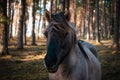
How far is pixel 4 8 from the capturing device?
2169cm

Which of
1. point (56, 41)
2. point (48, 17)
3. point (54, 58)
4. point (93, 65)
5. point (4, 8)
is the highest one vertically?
point (4, 8)

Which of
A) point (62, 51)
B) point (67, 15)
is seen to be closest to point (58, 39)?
point (62, 51)

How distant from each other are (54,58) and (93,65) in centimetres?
217

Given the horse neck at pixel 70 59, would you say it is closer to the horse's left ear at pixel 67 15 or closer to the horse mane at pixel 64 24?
the horse mane at pixel 64 24

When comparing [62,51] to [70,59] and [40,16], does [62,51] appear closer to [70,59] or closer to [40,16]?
[70,59]

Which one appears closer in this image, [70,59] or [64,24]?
[64,24]

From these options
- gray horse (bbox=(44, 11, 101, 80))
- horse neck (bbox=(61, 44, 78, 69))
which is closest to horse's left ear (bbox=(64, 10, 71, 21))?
gray horse (bbox=(44, 11, 101, 80))

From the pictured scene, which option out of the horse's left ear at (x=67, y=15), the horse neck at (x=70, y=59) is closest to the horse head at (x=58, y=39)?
the horse's left ear at (x=67, y=15)

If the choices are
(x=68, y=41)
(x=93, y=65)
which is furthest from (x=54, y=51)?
(x=93, y=65)

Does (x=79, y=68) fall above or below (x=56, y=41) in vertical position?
below

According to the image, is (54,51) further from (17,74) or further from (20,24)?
(20,24)

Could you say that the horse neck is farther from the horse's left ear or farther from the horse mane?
the horse's left ear

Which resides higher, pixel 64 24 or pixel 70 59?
pixel 64 24

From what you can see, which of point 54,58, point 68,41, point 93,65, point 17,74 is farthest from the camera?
point 17,74
